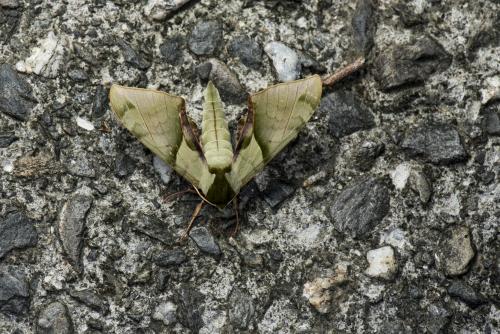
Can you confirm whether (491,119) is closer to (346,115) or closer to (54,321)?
(346,115)

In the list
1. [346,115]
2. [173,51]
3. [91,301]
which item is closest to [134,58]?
[173,51]

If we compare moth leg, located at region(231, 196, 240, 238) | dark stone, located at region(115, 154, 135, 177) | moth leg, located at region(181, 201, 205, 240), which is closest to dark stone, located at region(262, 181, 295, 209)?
moth leg, located at region(231, 196, 240, 238)

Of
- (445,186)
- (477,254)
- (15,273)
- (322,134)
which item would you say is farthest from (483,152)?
(15,273)

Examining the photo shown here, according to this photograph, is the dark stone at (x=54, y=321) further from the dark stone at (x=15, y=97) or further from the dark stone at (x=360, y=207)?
the dark stone at (x=360, y=207)

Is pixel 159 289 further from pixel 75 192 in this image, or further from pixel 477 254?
pixel 477 254

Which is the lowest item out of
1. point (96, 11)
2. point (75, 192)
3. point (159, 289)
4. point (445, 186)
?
point (159, 289)

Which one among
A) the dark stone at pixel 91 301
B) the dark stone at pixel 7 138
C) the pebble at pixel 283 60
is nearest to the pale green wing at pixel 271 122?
the pebble at pixel 283 60

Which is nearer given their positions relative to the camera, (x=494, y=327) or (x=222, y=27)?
(x=494, y=327)
